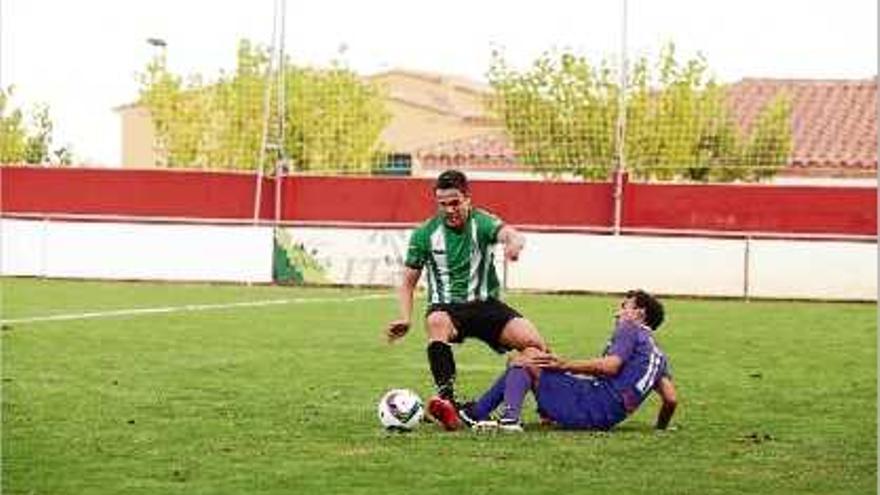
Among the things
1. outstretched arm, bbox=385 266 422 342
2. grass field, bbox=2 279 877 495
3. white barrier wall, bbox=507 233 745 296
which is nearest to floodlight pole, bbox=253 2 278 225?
white barrier wall, bbox=507 233 745 296

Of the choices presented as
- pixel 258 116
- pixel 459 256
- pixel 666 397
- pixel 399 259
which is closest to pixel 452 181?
pixel 459 256

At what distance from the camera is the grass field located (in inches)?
349

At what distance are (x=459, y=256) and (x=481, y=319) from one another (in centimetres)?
42

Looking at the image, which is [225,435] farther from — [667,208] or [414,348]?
[667,208]

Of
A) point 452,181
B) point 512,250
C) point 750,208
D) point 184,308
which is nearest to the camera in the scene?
point 512,250

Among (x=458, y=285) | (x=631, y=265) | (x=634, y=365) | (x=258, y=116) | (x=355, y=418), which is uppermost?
(x=258, y=116)

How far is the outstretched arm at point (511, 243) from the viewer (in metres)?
10.9

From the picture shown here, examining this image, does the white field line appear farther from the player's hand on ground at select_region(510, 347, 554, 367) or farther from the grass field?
the player's hand on ground at select_region(510, 347, 554, 367)

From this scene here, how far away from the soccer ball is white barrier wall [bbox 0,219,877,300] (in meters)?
21.4

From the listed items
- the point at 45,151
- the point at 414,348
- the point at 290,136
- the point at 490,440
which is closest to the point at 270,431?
the point at 490,440

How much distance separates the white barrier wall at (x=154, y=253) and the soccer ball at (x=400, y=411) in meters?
22.7

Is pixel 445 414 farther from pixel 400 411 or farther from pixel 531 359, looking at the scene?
pixel 531 359

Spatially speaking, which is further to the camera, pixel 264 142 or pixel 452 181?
pixel 264 142

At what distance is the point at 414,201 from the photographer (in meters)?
35.4
